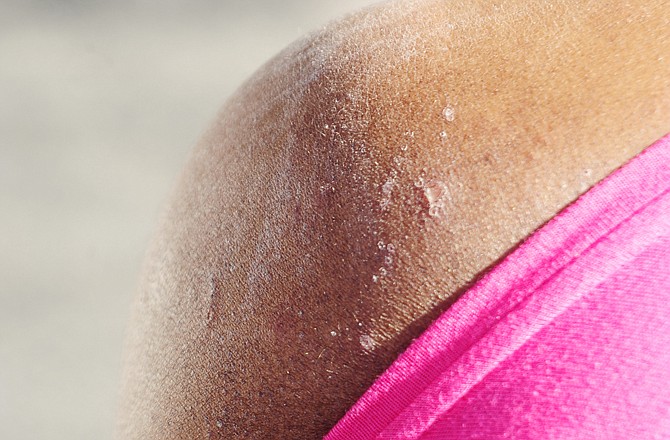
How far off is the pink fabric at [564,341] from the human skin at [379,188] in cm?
2

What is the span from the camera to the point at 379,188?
0.41 m

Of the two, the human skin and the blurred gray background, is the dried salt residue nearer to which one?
the human skin

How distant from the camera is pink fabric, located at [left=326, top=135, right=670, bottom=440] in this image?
13.2 inches

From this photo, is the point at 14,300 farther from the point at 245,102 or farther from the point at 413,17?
the point at 413,17

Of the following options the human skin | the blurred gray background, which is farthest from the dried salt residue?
the blurred gray background

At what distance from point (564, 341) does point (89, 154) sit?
40.4 inches

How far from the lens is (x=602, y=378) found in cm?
34

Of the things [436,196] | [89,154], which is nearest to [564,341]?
[436,196]

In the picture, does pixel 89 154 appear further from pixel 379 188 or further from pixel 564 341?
pixel 564 341

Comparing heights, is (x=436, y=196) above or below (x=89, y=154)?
above

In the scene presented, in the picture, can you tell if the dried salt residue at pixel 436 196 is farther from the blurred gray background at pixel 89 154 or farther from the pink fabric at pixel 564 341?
the blurred gray background at pixel 89 154

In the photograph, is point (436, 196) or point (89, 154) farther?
point (89, 154)

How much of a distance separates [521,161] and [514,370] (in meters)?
0.12

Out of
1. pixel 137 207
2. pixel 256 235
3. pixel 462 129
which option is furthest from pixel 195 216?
pixel 137 207
